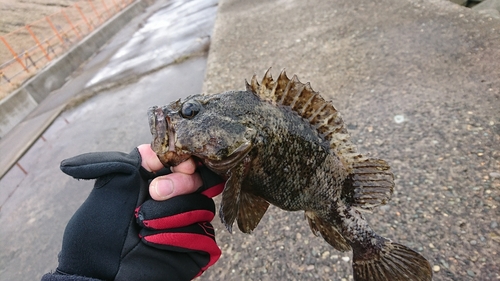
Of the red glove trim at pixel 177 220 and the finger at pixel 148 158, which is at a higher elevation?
the finger at pixel 148 158

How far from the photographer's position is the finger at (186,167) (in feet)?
5.15

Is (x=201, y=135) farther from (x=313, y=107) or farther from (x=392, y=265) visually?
(x=392, y=265)

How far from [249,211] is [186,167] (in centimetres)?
41

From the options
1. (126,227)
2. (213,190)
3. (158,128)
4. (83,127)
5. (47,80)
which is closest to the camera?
(158,128)

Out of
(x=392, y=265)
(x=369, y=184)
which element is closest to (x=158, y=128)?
(x=369, y=184)

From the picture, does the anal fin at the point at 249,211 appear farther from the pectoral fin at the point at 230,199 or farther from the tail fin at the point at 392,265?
the tail fin at the point at 392,265

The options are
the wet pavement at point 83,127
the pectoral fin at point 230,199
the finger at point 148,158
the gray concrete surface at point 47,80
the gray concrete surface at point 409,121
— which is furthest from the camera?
the gray concrete surface at point 47,80

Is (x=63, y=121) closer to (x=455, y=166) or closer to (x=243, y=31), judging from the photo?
(x=243, y=31)

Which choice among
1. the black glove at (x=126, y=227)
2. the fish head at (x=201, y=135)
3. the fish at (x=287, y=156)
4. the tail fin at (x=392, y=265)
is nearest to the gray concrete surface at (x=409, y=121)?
the tail fin at (x=392, y=265)

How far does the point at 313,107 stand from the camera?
158 centimetres

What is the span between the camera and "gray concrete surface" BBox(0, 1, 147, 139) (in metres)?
9.25

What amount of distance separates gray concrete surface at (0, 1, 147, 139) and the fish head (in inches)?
383

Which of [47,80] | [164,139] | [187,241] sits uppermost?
[164,139]

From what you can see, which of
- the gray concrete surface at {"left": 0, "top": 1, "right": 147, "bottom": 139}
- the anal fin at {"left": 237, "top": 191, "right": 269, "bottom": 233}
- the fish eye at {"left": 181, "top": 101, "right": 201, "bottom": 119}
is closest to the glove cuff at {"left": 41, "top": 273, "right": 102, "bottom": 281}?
the anal fin at {"left": 237, "top": 191, "right": 269, "bottom": 233}
